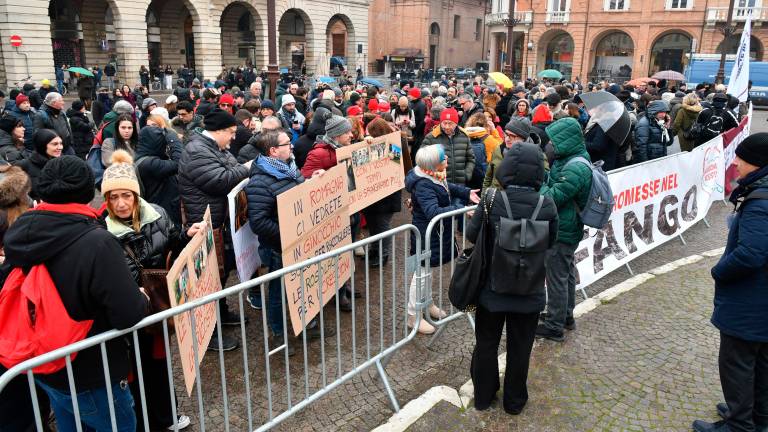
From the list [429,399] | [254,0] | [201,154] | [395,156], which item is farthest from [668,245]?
[254,0]

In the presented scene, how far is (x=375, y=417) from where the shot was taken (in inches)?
151

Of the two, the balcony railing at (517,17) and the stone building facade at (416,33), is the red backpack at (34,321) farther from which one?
the balcony railing at (517,17)

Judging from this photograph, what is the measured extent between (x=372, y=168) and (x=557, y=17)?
55001 mm

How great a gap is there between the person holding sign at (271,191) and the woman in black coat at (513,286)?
1609mm

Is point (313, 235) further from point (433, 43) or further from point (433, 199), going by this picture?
point (433, 43)

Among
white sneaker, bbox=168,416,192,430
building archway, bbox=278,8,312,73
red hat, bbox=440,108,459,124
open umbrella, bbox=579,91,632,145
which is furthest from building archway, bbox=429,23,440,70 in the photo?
white sneaker, bbox=168,416,192,430

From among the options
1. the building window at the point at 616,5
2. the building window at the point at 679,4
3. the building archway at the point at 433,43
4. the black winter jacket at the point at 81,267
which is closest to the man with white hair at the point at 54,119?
the black winter jacket at the point at 81,267

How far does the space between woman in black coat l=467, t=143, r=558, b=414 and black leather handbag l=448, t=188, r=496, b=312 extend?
22 millimetres

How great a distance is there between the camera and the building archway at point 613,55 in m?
53.9

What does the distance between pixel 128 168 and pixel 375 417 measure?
2332 millimetres

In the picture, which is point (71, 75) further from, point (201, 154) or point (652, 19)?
point (652, 19)

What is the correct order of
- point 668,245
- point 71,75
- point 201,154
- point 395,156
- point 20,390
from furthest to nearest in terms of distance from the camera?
point 71,75 < point 668,245 < point 395,156 < point 201,154 < point 20,390

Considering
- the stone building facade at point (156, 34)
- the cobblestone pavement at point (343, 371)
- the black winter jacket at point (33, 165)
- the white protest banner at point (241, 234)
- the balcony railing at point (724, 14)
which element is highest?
the balcony railing at point (724, 14)

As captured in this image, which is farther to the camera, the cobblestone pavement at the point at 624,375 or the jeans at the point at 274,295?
the jeans at the point at 274,295
